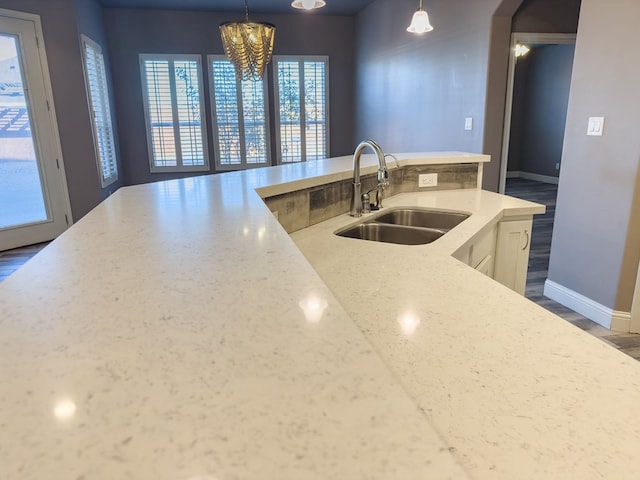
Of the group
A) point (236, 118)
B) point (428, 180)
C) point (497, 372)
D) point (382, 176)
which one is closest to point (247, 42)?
point (428, 180)

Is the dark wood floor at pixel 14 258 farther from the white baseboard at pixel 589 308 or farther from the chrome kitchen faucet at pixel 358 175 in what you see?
the white baseboard at pixel 589 308

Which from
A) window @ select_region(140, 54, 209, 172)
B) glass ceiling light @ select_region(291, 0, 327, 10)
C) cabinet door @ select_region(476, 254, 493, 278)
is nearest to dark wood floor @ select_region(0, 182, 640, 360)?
cabinet door @ select_region(476, 254, 493, 278)

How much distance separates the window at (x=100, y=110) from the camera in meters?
4.83

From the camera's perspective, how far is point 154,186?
177 centimetres

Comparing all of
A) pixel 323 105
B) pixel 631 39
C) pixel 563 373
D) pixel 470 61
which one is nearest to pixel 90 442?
pixel 563 373

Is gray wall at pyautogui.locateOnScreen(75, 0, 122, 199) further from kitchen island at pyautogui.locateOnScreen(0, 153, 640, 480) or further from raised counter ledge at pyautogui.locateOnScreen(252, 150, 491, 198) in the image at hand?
kitchen island at pyautogui.locateOnScreen(0, 153, 640, 480)

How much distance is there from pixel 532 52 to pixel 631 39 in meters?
7.08

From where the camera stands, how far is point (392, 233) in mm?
2055

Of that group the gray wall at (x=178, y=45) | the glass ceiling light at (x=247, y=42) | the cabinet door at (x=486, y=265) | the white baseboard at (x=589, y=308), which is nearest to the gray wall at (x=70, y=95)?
the gray wall at (x=178, y=45)

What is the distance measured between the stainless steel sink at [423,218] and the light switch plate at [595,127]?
1.22 meters

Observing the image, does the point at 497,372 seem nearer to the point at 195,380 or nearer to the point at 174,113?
the point at 195,380

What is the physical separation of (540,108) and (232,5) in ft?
20.5

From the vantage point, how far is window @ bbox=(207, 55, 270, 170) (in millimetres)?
6180

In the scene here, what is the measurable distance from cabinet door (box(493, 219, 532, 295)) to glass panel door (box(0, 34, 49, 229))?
4530 millimetres
